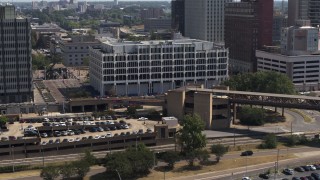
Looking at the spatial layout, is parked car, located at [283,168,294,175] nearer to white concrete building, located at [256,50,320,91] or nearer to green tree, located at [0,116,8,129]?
green tree, located at [0,116,8,129]

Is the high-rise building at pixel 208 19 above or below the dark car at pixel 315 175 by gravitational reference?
above

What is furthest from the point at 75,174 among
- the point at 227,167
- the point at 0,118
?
the point at 0,118

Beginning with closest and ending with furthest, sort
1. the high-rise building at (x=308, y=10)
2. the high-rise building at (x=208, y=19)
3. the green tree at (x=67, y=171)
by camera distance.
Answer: the green tree at (x=67, y=171) → the high-rise building at (x=308, y=10) → the high-rise building at (x=208, y=19)

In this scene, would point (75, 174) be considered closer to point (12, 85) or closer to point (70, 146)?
point (70, 146)

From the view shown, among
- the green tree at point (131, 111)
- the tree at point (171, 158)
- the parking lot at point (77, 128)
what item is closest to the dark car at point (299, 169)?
the tree at point (171, 158)

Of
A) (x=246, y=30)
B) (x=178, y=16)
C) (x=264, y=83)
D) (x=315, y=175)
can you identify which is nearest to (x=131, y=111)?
(x=264, y=83)

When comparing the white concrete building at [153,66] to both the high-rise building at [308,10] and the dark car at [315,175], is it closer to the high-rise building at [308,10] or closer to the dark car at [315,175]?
the high-rise building at [308,10]

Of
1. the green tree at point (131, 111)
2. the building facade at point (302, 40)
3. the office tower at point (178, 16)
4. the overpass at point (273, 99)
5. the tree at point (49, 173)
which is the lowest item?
the tree at point (49, 173)
